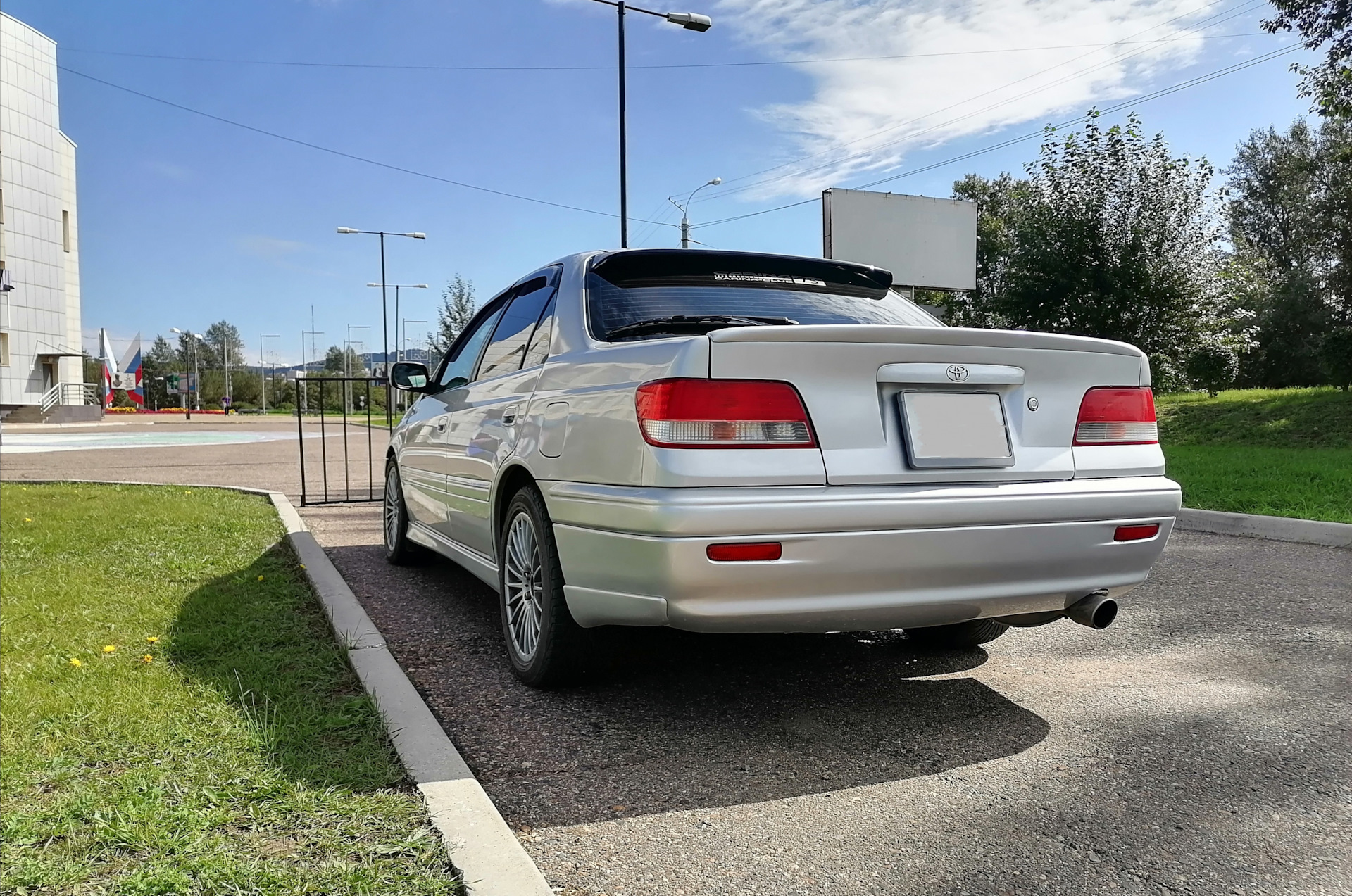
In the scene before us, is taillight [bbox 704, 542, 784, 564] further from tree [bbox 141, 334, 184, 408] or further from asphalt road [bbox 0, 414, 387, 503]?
tree [bbox 141, 334, 184, 408]

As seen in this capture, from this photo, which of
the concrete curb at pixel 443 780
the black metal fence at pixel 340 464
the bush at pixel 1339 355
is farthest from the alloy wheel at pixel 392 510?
the bush at pixel 1339 355

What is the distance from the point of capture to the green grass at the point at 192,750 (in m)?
2.28

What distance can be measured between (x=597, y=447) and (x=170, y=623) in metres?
2.66

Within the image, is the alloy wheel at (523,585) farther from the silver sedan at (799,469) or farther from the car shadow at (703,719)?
the car shadow at (703,719)

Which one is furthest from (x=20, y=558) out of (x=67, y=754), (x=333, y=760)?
(x=333, y=760)

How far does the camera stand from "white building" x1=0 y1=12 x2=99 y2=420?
5638 cm

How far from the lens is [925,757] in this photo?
10.2 feet

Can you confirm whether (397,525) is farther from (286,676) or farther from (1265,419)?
(1265,419)

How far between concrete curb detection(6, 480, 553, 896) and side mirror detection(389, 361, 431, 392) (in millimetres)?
1477

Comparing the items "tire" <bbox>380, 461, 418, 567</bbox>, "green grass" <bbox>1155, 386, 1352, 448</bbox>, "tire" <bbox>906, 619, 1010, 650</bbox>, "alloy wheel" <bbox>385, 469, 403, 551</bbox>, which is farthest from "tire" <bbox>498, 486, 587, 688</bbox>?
"green grass" <bbox>1155, 386, 1352, 448</bbox>

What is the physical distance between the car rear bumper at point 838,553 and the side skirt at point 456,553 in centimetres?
102

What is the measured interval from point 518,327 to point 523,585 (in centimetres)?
134

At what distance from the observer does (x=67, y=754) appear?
299 centimetres

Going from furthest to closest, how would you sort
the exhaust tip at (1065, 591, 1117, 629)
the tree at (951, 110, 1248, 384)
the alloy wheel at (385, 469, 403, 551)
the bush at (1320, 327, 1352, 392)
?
the tree at (951, 110, 1248, 384)
the bush at (1320, 327, 1352, 392)
the alloy wheel at (385, 469, 403, 551)
the exhaust tip at (1065, 591, 1117, 629)
